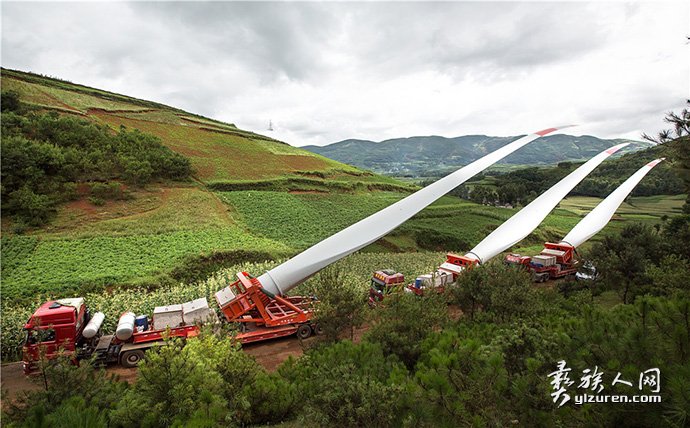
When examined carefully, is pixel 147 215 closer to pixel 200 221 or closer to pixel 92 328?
pixel 200 221

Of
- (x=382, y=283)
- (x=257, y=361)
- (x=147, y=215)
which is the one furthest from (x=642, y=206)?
(x=147, y=215)

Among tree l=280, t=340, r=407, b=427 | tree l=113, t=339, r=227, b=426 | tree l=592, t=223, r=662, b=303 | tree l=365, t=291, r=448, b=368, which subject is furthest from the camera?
tree l=592, t=223, r=662, b=303

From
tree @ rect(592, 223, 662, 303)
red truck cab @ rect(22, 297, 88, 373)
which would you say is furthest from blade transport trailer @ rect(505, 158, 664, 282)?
red truck cab @ rect(22, 297, 88, 373)

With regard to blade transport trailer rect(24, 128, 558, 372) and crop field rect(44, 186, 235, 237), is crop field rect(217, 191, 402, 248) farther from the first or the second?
blade transport trailer rect(24, 128, 558, 372)

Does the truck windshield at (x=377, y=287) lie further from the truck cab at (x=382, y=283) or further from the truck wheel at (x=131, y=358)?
the truck wheel at (x=131, y=358)

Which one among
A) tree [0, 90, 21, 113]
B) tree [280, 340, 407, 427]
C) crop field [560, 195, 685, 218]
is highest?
tree [0, 90, 21, 113]

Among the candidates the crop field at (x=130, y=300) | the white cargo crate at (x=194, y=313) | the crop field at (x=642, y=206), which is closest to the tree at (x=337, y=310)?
the crop field at (x=130, y=300)
